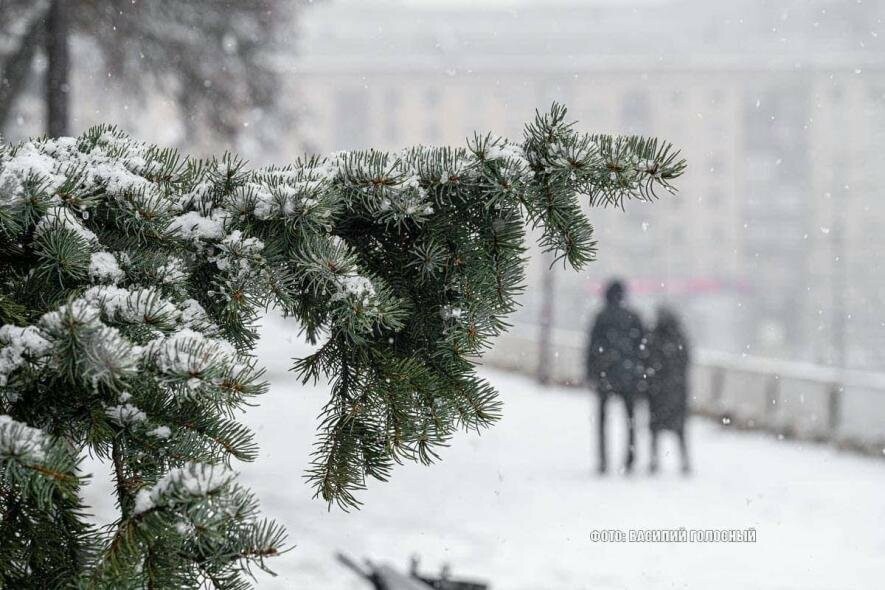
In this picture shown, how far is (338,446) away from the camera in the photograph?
1015 mm

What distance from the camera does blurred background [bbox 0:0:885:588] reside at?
4727 millimetres

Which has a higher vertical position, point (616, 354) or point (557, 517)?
point (616, 354)

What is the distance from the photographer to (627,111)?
15.7m

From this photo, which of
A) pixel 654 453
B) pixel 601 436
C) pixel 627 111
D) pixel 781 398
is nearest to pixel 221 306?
pixel 601 436

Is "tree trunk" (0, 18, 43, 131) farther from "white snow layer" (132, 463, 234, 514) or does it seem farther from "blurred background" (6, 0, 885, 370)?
"white snow layer" (132, 463, 234, 514)

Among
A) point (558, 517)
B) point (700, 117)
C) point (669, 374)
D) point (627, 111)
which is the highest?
point (700, 117)

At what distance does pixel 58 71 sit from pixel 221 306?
9.82 ft

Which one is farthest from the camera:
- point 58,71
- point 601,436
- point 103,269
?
point 601,436

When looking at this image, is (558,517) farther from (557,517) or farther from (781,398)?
(781,398)

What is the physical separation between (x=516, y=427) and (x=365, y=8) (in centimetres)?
630

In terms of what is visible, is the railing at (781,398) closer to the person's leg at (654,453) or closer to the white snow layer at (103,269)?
the person's leg at (654,453)

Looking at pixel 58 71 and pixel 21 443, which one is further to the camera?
pixel 58 71

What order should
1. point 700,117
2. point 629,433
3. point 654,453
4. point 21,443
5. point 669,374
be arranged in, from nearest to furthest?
1. point 21,443
2. point 629,433
3. point 654,453
4. point 669,374
5. point 700,117

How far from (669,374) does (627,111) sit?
36.1ft
